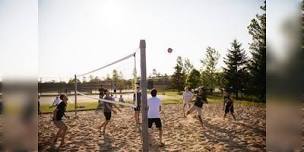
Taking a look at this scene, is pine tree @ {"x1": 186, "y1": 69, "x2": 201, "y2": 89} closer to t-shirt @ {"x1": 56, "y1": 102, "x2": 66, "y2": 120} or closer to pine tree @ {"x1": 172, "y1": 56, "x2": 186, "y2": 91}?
pine tree @ {"x1": 172, "y1": 56, "x2": 186, "y2": 91}

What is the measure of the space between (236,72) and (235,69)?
3.08ft

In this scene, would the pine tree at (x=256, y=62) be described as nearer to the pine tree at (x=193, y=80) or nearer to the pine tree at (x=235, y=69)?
the pine tree at (x=235, y=69)

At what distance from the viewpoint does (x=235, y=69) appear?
24.6 meters

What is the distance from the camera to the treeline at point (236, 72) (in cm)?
1773

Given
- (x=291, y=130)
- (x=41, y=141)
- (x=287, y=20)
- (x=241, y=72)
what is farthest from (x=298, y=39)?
(x=241, y=72)

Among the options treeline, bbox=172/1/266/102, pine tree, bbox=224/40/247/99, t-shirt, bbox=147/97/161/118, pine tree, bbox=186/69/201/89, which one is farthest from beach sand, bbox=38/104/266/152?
pine tree, bbox=186/69/201/89

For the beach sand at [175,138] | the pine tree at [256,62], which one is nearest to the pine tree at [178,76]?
the pine tree at [256,62]

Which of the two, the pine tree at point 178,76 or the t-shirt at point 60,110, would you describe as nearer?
the t-shirt at point 60,110

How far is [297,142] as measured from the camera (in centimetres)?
164

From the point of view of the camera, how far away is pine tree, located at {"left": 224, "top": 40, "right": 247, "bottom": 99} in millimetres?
22922

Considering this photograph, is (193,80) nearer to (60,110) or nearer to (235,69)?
(235,69)

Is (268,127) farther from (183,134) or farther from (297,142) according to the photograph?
(183,134)

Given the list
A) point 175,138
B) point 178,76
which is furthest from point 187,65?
point 175,138

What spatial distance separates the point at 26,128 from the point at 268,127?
197 centimetres
